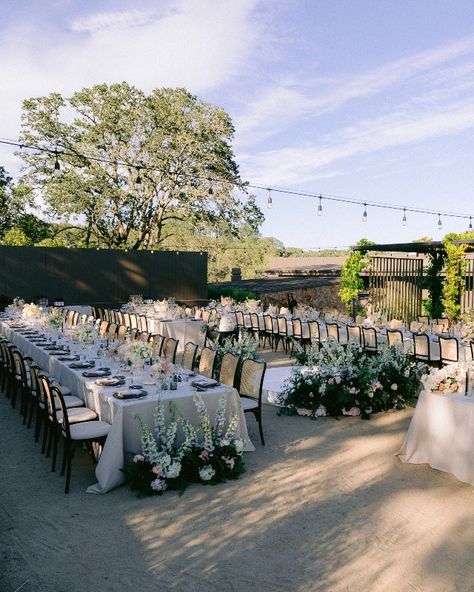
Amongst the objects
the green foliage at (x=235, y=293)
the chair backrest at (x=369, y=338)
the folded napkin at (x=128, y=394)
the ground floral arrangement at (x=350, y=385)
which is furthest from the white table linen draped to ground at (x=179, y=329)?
the folded napkin at (x=128, y=394)

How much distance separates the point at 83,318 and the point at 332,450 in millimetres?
8051

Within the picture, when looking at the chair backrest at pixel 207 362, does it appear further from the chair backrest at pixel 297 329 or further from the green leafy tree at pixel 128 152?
the green leafy tree at pixel 128 152

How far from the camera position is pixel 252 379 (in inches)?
261

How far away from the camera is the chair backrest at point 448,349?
9.18 metres

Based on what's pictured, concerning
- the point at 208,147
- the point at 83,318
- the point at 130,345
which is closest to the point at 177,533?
the point at 130,345

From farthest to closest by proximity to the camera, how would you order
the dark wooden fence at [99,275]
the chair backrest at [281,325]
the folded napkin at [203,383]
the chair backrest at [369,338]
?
the dark wooden fence at [99,275]
the chair backrest at [281,325]
the chair backrest at [369,338]
the folded napkin at [203,383]

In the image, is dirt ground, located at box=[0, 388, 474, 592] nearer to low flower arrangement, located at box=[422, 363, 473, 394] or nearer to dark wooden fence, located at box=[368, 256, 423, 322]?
low flower arrangement, located at box=[422, 363, 473, 394]

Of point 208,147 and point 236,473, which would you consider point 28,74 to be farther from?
point 208,147

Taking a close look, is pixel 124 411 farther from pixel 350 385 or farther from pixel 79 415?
pixel 350 385

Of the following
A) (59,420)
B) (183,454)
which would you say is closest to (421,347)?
(183,454)

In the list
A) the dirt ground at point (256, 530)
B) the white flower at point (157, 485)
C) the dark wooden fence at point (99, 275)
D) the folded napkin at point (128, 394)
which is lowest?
the dirt ground at point (256, 530)

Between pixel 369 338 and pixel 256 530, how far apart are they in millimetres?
7103

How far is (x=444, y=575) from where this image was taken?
3611 mm

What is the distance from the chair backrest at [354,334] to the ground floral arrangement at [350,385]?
112 inches
